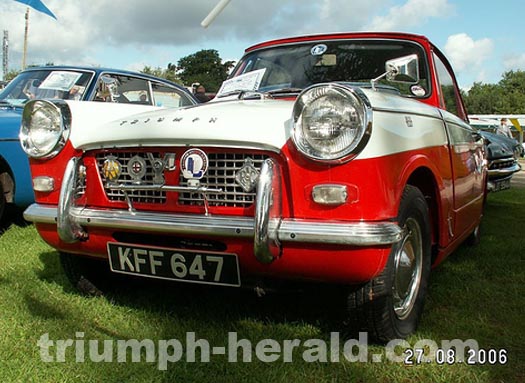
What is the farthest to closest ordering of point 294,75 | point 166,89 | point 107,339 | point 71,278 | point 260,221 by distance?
point 166,89 → point 294,75 → point 71,278 → point 107,339 → point 260,221

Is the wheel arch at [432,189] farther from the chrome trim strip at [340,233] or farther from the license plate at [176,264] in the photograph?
the license plate at [176,264]

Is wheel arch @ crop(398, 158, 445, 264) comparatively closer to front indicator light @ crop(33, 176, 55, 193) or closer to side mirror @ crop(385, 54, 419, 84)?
side mirror @ crop(385, 54, 419, 84)

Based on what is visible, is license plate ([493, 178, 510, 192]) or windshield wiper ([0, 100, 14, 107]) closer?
windshield wiper ([0, 100, 14, 107])

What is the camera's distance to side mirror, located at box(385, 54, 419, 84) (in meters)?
2.87

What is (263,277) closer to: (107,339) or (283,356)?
(283,356)

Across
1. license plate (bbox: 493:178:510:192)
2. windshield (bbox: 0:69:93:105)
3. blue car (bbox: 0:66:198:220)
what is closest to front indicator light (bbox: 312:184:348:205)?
blue car (bbox: 0:66:198:220)

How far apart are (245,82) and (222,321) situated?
4.96 feet

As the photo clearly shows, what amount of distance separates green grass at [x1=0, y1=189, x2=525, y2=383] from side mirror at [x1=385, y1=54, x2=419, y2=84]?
4.33 ft

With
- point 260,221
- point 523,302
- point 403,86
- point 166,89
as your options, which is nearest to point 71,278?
point 260,221

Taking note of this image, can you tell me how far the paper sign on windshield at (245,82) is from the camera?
321 cm

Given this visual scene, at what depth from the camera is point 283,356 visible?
2258 mm

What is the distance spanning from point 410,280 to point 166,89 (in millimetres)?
4222
